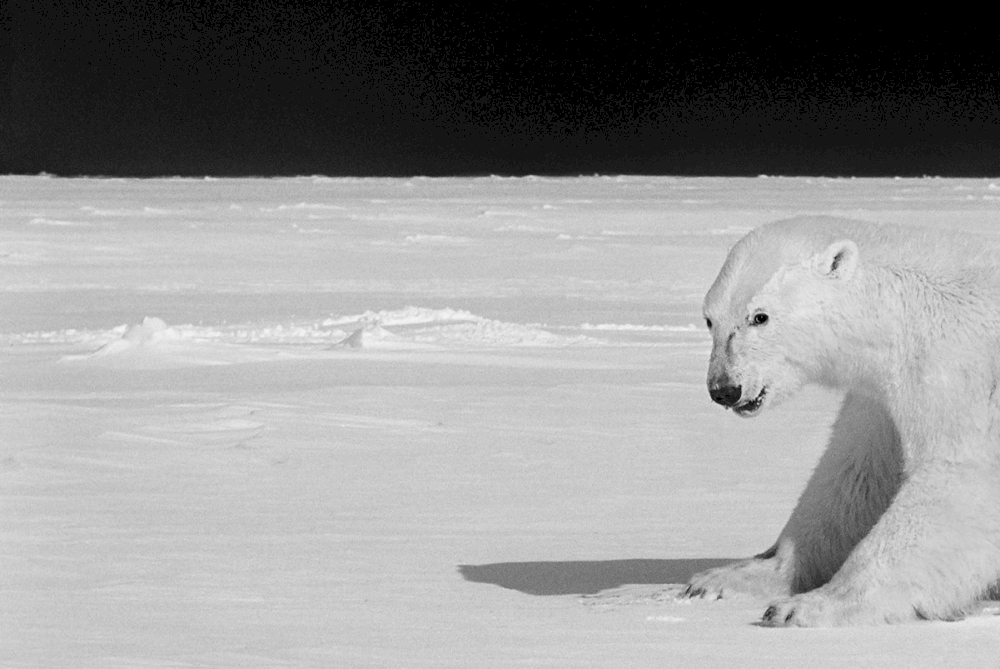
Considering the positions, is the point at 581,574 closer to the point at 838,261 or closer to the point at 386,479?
the point at 838,261

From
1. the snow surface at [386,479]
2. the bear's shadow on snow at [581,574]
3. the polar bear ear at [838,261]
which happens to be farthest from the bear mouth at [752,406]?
the bear's shadow on snow at [581,574]

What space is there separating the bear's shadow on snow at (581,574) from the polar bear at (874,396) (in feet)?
0.97

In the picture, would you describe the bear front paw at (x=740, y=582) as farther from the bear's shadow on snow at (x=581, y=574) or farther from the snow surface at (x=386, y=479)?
the bear's shadow on snow at (x=581, y=574)

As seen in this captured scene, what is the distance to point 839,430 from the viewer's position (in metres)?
3.75

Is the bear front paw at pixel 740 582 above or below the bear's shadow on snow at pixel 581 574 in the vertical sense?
above

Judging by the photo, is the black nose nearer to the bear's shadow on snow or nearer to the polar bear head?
the polar bear head

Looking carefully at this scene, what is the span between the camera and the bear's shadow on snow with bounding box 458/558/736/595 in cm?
385

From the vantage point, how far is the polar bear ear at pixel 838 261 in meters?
3.54

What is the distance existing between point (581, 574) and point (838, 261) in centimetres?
100

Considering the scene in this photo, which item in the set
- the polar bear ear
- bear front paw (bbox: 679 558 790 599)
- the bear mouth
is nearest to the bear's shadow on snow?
bear front paw (bbox: 679 558 790 599)

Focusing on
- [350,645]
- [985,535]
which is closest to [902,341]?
[985,535]

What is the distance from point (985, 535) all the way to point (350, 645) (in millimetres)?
1265

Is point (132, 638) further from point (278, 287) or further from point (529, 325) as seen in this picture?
point (278, 287)

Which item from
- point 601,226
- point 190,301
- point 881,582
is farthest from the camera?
point 601,226
